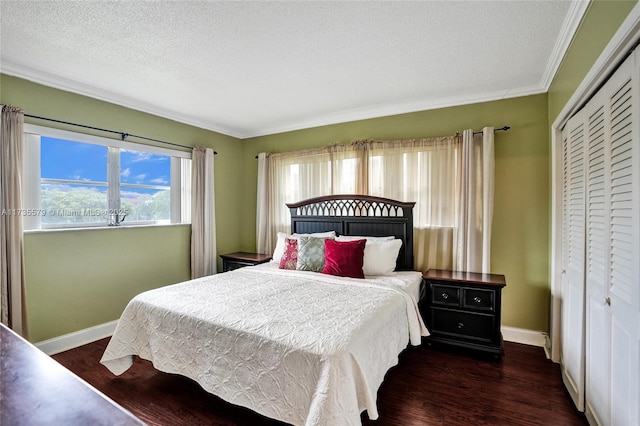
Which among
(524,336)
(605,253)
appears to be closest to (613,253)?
(605,253)

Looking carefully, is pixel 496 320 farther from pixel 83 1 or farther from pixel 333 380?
pixel 83 1

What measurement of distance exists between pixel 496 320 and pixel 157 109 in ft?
14.2

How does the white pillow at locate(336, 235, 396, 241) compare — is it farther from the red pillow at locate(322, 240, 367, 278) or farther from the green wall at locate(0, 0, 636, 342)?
the green wall at locate(0, 0, 636, 342)

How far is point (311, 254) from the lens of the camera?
10.7ft

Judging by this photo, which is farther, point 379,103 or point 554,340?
point 379,103

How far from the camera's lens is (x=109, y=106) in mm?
3262

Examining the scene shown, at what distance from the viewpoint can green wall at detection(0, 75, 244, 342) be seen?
278cm

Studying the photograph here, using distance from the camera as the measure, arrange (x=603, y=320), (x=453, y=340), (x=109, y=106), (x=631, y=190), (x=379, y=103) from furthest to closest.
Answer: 1. (x=379, y=103)
2. (x=109, y=106)
3. (x=453, y=340)
4. (x=603, y=320)
5. (x=631, y=190)

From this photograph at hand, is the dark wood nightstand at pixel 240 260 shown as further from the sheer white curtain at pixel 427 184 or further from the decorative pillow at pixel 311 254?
the sheer white curtain at pixel 427 184

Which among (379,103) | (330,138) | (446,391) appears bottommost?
(446,391)

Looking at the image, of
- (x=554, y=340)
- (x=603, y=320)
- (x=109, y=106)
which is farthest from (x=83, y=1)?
(x=554, y=340)

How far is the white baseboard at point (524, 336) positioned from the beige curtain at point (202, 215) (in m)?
3.73

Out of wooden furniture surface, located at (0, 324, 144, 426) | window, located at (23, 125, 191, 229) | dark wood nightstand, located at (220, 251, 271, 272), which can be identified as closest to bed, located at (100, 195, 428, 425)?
dark wood nightstand, located at (220, 251, 271, 272)

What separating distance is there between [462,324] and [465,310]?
141mm
